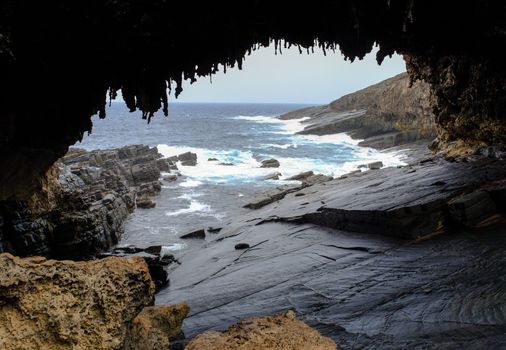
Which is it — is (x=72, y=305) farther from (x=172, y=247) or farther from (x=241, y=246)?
(x=172, y=247)

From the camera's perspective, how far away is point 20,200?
12.9 meters

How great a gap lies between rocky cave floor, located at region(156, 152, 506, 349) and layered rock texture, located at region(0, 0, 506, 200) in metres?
4.61

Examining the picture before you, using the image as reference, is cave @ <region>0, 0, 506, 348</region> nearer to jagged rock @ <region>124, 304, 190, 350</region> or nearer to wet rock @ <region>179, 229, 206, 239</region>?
jagged rock @ <region>124, 304, 190, 350</region>

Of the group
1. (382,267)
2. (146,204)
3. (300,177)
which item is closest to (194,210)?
(146,204)

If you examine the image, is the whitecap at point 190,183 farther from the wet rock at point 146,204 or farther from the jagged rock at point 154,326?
the jagged rock at point 154,326

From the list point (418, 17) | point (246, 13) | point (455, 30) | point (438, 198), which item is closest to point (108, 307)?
point (246, 13)

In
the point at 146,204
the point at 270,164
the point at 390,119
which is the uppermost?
the point at 390,119

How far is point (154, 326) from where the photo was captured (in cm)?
465

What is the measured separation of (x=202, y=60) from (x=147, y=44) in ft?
6.60

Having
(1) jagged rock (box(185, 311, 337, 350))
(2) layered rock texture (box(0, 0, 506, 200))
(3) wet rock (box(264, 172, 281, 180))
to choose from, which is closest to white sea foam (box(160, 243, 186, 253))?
(2) layered rock texture (box(0, 0, 506, 200))

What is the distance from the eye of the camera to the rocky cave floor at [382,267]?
18.5 feet

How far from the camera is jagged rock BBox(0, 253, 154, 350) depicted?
127 inches

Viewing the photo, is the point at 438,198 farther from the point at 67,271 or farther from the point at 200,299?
the point at 67,271

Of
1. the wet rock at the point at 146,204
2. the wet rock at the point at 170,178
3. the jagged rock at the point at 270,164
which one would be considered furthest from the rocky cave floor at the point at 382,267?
the jagged rock at the point at 270,164
